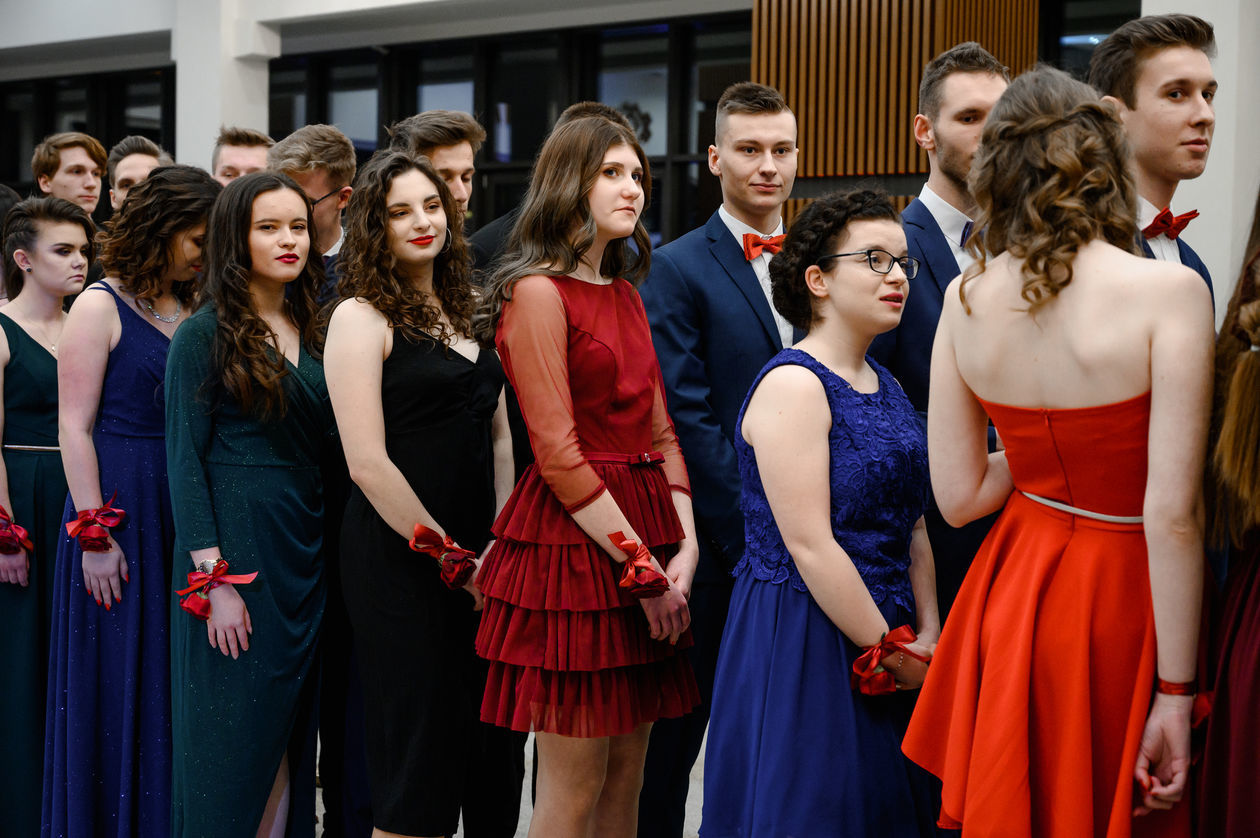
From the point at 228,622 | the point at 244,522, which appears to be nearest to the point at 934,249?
the point at 244,522

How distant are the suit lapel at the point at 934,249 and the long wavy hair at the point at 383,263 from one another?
1.04 m

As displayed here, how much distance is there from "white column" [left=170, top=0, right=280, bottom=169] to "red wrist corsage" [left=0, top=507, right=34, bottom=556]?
7.15 meters

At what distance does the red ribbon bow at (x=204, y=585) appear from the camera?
9.07 ft

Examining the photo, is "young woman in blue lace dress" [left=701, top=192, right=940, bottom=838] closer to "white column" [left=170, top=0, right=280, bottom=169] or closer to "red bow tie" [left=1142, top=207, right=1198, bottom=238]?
"red bow tie" [left=1142, top=207, right=1198, bottom=238]

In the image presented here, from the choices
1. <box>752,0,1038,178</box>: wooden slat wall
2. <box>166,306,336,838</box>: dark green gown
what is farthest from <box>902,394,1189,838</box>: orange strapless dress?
<box>752,0,1038,178</box>: wooden slat wall

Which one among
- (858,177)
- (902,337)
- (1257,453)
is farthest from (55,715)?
(858,177)

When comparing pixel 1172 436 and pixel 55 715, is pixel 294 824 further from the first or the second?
pixel 1172 436

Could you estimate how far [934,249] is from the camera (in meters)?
2.68

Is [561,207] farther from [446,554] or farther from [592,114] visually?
[446,554]

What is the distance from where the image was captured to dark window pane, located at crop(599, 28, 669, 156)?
32.0 ft

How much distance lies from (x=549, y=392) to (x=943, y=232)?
Result: 3.29ft

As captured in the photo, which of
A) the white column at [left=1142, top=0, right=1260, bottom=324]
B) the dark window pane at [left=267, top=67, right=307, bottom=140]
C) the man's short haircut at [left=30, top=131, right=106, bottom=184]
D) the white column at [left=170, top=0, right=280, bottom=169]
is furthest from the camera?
the dark window pane at [left=267, top=67, right=307, bottom=140]

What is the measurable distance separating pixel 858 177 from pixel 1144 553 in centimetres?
593

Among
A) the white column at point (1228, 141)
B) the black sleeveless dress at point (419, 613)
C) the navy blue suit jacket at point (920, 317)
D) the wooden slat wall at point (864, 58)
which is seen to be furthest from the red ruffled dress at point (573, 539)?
the wooden slat wall at point (864, 58)
